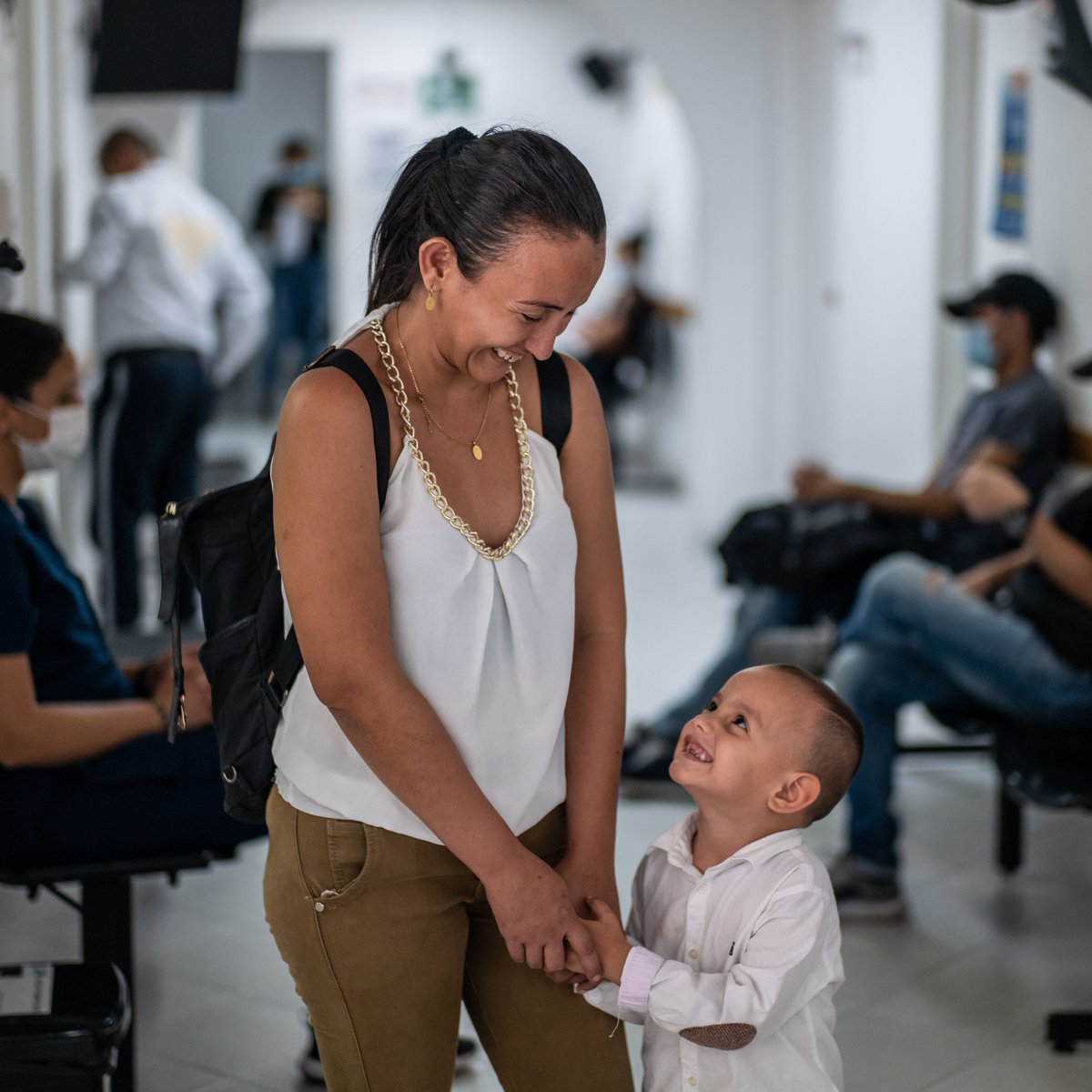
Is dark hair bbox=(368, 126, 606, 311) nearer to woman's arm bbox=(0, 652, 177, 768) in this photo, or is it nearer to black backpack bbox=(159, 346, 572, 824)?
black backpack bbox=(159, 346, 572, 824)

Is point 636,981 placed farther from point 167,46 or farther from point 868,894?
point 167,46

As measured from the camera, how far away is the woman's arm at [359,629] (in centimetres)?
154

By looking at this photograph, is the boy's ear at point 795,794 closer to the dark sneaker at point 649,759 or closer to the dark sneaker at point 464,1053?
the dark sneaker at point 464,1053

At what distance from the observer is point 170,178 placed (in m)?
6.18

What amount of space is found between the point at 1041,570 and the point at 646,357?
656cm

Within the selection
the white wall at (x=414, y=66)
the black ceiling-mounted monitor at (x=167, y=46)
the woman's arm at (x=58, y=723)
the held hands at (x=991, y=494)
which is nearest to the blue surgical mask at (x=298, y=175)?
the white wall at (x=414, y=66)

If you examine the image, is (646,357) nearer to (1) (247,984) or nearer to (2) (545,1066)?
(1) (247,984)

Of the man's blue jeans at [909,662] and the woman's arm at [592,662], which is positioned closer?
the woman's arm at [592,662]

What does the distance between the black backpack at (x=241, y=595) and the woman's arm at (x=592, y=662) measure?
35 millimetres

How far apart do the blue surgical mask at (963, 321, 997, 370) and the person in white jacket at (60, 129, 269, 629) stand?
293cm

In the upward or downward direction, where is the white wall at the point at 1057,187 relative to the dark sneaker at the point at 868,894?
upward

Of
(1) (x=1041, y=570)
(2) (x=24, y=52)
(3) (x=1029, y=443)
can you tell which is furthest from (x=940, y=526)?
(2) (x=24, y=52)

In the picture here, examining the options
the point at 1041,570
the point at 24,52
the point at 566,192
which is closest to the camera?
the point at 566,192

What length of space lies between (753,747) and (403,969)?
480 mm
